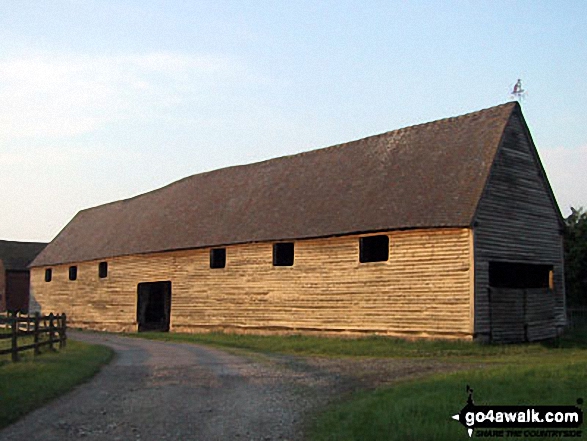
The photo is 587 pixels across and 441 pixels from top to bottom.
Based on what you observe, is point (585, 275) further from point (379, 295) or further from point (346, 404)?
point (346, 404)

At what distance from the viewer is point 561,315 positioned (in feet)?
86.6

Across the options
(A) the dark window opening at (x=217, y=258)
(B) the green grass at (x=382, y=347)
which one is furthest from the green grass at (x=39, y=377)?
(A) the dark window opening at (x=217, y=258)

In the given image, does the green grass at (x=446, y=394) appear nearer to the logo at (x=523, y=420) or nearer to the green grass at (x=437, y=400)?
the green grass at (x=437, y=400)

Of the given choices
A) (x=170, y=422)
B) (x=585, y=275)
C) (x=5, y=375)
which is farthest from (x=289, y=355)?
(x=585, y=275)

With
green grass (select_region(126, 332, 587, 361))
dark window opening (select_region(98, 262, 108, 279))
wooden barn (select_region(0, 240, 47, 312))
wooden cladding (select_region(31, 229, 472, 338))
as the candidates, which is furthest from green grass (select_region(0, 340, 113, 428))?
wooden barn (select_region(0, 240, 47, 312))

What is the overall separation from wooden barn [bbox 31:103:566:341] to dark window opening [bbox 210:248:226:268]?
0.07 meters

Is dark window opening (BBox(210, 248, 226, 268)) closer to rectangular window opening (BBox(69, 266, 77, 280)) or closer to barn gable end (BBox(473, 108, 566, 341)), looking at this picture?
barn gable end (BBox(473, 108, 566, 341))

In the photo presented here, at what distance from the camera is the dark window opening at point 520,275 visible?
26.4 meters

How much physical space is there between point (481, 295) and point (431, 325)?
204 cm

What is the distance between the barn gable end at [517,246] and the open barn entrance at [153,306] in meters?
19.3

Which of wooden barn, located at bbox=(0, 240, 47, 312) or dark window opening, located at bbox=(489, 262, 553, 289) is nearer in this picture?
dark window opening, located at bbox=(489, 262, 553, 289)

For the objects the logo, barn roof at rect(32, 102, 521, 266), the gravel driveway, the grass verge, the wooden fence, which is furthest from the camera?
barn roof at rect(32, 102, 521, 266)

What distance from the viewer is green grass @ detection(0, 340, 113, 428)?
11.0 m

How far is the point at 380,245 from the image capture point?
86.3 feet
